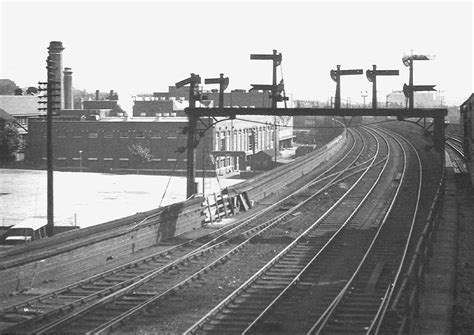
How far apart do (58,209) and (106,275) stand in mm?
25636

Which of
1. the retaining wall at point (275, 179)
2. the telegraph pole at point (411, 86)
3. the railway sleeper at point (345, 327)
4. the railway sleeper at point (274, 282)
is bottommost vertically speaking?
the railway sleeper at point (345, 327)

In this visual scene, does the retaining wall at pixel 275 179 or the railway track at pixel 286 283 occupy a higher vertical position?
the retaining wall at pixel 275 179

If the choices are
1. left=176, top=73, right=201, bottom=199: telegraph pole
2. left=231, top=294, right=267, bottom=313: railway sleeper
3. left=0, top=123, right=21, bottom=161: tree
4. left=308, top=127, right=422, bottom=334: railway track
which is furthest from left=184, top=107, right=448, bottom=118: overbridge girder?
left=0, top=123, right=21, bottom=161: tree

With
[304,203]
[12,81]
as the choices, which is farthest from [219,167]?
[12,81]

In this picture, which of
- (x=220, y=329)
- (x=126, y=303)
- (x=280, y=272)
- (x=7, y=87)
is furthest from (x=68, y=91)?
(x=220, y=329)

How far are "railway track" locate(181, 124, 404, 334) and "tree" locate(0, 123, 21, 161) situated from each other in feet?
162

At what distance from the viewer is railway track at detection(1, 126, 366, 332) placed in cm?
1275

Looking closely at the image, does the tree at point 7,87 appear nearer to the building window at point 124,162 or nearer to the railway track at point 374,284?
the building window at point 124,162

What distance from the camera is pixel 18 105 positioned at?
75.7 metres

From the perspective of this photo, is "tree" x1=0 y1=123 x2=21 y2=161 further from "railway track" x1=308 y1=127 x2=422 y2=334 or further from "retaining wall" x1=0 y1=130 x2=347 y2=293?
"railway track" x1=308 y1=127 x2=422 y2=334

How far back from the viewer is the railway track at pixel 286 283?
12.2 meters

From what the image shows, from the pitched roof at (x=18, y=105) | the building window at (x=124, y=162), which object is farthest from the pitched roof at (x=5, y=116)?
the building window at (x=124, y=162)

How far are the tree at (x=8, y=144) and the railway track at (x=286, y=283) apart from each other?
49474mm

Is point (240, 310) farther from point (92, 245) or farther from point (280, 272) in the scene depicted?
point (92, 245)
